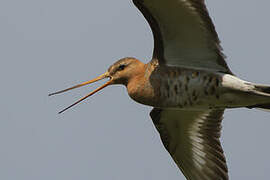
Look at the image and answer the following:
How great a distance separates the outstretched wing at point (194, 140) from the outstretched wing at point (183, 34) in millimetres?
1299

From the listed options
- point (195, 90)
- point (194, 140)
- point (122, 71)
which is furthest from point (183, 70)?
point (194, 140)

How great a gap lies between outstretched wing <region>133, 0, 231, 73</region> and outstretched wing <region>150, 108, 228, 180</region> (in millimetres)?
1299

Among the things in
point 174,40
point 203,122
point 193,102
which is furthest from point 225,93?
point 203,122

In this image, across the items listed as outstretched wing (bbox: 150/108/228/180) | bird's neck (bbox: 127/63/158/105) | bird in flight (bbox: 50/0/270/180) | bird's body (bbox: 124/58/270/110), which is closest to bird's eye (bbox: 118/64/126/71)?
bird in flight (bbox: 50/0/270/180)

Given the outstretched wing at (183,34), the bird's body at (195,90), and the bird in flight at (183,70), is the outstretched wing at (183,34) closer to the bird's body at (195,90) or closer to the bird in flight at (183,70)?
the bird in flight at (183,70)

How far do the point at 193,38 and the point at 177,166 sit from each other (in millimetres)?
2416

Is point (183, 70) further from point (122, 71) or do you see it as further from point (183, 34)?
point (122, 71)

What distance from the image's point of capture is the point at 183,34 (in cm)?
872

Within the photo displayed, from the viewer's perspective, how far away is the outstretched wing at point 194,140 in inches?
389

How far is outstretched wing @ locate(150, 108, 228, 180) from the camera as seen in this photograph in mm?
9891

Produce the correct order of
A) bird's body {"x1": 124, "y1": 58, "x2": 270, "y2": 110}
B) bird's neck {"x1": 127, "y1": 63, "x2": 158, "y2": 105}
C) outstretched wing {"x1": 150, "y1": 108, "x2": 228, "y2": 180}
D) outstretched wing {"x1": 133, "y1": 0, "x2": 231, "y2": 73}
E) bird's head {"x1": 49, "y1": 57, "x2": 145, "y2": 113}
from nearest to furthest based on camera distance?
outstretched wing {"x1": 133, "y1": 0, "x2": 231, "y2": 73}
bird's body {"x1": 124, "y1": 58, "x2": 270, "y2": 110}
bird's neck {"x1": 127, "y1": 63, "x2": 158, "y2": 105}
bird's head {"x1": 49, "y1": 57, "x2": 145, "y2": 113}
outstretched wing {"x1": 150, "y1": 108, "x2": 228, "y2": 180}

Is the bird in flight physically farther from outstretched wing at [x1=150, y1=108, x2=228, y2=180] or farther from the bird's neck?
outstretched wing at [x1=150, y1=108, x2=228, y2=180]

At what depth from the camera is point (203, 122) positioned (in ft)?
33.1

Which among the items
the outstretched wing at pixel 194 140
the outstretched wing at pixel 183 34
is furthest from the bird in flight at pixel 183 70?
the outstretched wing at pixel 194 140
